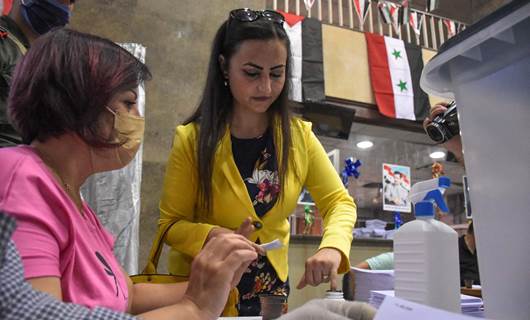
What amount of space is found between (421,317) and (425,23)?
5.77 metres

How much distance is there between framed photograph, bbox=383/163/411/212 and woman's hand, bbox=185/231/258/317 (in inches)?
160

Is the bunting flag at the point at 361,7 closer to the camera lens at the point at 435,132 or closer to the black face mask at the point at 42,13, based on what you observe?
the black face mask at the point at 42,13

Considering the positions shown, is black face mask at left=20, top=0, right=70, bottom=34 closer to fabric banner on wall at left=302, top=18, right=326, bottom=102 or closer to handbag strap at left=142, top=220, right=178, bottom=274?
handbag strap at left=142, top=220, right=178, bottom=274

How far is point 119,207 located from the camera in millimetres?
2541

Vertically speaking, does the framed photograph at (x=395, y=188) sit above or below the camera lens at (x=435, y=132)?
above

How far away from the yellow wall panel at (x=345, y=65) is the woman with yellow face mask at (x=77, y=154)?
3.64 m

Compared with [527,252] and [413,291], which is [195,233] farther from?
[527,252]

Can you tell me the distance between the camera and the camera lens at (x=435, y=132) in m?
0.92

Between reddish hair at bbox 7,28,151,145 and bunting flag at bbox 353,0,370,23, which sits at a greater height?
bunting flag at bbox 353,0,370,23

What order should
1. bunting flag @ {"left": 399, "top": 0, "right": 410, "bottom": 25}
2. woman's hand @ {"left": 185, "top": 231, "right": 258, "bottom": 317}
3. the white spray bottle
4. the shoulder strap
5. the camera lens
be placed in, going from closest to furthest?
the white spray bottle → woman's hand @ {"left": 185, "top": 231, "right": 258, "bottom": 317} → the camera lens → the shoulder strap → bunting flag @ {"left": 399, "top": 0, "right": 410, "bottom": 25}

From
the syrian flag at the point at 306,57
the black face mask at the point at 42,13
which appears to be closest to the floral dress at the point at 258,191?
the black face mask at the point at 42,13

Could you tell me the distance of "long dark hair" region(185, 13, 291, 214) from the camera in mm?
1337

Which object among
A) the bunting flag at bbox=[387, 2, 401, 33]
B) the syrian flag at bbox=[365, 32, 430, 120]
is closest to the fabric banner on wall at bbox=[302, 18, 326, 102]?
the syrian flag at bbox=[365, 32, 430, 120]

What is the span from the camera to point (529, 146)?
604 mm
